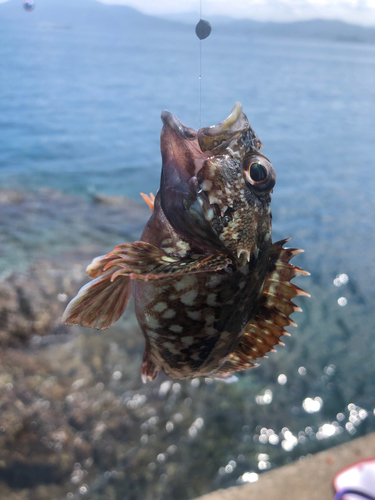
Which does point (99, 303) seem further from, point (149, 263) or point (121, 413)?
point (121, 413)

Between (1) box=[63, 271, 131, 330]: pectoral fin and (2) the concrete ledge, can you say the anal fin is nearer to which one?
(1) box=[63, 271, 131, 330]: pectoral fin

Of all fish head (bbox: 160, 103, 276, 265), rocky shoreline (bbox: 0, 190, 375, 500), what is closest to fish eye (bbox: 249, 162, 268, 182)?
fish head (bbox: 160, 103, 276, 265)

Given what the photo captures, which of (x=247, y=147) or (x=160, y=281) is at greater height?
(x=247, y=147)

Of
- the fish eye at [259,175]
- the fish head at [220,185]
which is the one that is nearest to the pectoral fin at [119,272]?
the fish head at [220,185]

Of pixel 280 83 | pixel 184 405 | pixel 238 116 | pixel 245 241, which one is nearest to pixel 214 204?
pixel 245 241

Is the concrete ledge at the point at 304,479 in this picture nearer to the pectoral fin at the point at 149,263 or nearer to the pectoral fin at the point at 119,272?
the pectoral fin at the point at 119,272

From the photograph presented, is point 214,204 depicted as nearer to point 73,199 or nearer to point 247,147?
point 247,147
